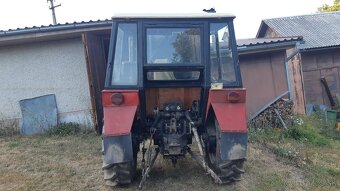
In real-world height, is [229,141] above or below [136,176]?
above

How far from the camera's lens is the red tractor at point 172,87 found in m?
4.44

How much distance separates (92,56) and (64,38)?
1.11 metres

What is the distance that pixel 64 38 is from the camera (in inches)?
371

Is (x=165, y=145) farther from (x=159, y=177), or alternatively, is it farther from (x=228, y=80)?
(x=228, y=80)

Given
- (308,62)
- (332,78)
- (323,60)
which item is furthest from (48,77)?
(332,78)

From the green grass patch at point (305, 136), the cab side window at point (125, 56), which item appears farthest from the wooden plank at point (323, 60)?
the cab side window at point (125, 56)

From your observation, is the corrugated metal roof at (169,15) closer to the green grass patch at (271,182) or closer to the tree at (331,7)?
the green grass patch at (271,182)

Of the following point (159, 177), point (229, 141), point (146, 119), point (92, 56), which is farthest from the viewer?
point (92, 56)

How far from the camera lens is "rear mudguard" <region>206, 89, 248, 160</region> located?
4.51m

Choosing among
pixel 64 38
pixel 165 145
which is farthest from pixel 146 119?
pixel 64 38

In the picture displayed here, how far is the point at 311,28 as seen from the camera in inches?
661

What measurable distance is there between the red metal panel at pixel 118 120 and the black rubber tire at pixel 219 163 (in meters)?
1.16

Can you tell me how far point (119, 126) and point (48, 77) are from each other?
5738 millimetres

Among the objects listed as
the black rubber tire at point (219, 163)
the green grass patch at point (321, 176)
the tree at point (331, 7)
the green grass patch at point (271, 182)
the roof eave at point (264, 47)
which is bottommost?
the green grass patch at point (321, 176)
